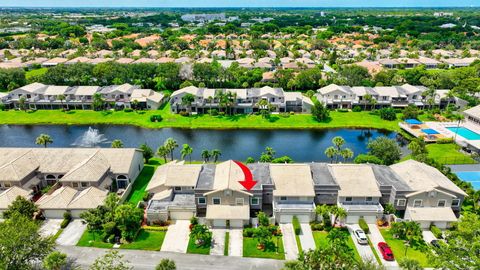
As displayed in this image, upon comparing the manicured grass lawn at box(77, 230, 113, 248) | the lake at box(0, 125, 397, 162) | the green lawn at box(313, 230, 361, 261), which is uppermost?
the manicured grass lawn at box(77, 230, 113, 248)

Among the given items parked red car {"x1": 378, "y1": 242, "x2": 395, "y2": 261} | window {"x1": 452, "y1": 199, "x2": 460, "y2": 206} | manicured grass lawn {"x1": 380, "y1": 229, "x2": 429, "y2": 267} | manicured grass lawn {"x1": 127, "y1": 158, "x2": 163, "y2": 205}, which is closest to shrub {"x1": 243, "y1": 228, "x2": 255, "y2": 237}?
parked red car {"x1": 378, "y1": 242, "x2": 395, "y2": 261}

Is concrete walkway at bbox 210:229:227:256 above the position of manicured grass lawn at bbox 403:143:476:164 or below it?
above

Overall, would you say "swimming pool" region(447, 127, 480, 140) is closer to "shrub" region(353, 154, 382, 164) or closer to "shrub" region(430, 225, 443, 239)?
"shrub" region(353, 154, 382, 164)

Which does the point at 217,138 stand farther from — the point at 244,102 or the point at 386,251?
the point at 386,251

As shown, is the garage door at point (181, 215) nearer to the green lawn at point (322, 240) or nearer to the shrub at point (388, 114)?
the green lawn at point (322, 240)

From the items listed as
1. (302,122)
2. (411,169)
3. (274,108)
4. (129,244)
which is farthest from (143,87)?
(411,169)

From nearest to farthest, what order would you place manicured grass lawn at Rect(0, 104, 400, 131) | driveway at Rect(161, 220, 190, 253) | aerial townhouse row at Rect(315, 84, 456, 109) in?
1. driveway at Rect(161, 220, 190, 253)
2. manicured grass lawn at Rect(0, 104, 400, 131)
3. aerial townhouse row at Rect(315, 84, 456, 109)
